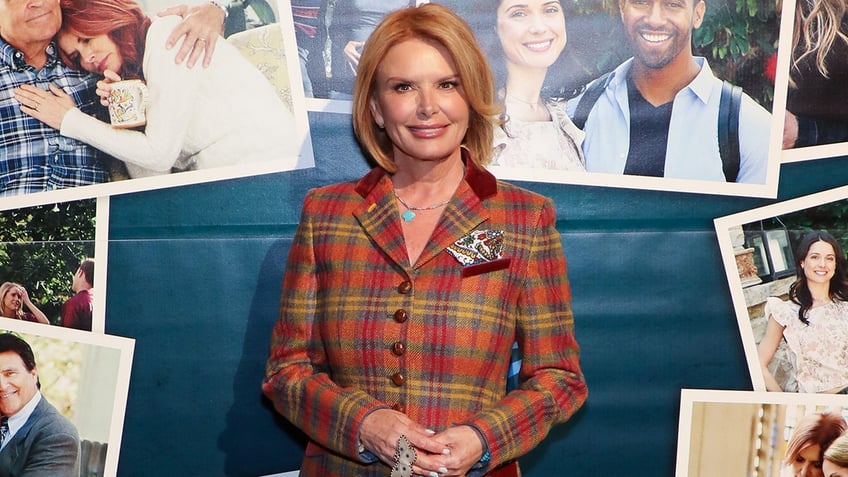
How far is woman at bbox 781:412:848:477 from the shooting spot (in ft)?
7.22

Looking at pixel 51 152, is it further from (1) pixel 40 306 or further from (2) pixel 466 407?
(2) pixel 466 407

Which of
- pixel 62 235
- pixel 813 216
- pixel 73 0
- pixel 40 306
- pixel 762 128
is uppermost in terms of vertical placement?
pixel 73 0

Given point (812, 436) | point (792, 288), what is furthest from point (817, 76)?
point (812, 436)

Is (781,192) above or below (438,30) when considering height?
below

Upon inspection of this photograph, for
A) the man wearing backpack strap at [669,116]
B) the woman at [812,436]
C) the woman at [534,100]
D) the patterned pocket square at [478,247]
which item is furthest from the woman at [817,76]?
the patterned pocket square at [478,247]

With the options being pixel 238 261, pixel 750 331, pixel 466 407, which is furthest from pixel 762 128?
pixel 238 261

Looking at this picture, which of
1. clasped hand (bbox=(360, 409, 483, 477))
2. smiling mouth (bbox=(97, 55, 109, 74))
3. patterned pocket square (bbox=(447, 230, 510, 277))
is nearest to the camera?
clasped hand (bbox=(360, 409, 483, 477))

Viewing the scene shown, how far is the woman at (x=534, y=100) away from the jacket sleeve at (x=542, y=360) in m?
0.39

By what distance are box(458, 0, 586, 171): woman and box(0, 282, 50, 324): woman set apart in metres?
1.02

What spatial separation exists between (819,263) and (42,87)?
1.67 m

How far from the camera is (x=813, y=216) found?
2189 millimetres

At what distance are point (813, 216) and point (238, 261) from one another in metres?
1.22

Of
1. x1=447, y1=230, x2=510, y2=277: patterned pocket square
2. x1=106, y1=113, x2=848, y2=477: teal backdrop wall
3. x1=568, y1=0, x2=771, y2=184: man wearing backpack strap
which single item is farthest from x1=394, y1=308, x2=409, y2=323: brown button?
x1=568, y1=0, x2=771, y2=184: man wearing backpack strap

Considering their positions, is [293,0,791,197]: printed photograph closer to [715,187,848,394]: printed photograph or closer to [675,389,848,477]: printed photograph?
[715,187,848,394]: printed photograph
